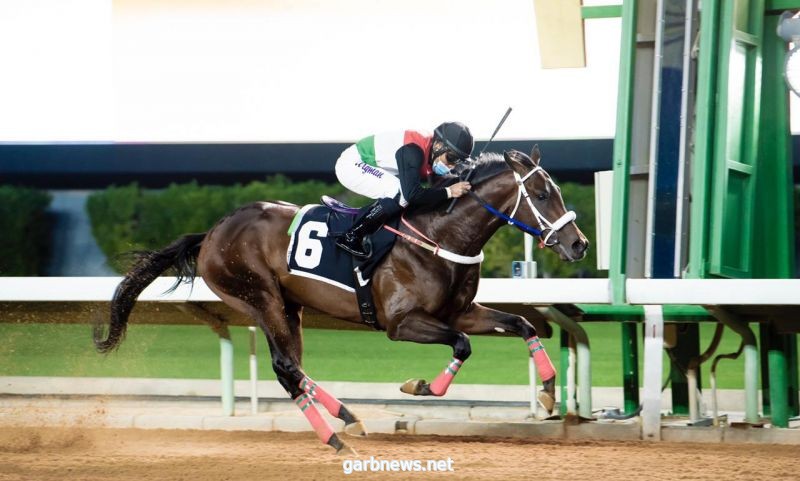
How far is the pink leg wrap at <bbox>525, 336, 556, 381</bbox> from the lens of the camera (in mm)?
4121

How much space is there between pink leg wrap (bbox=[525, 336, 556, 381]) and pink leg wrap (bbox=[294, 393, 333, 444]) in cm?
89

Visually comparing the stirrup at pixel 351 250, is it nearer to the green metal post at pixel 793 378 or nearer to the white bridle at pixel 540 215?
the white bridle at pixel 540 215

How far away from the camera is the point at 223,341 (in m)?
5.45

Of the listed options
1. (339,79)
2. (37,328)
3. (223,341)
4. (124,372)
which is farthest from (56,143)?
(223,341)

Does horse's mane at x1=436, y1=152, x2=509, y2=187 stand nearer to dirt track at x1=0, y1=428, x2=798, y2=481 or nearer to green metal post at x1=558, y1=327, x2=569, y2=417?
dirt track at x1=0, y1=428, x2=798, y2=481

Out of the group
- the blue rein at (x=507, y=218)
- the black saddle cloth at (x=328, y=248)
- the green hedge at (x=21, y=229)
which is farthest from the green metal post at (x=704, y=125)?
the green hedge at (x=21, y=229)

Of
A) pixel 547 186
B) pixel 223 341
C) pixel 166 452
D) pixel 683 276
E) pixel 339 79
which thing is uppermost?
pixel 339 79

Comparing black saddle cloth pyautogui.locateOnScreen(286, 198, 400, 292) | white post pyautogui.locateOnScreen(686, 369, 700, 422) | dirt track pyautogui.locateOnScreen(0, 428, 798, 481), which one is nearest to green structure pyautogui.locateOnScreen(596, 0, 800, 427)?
white post pyautogui.locateOnScreen(686, 369, 700, 422)

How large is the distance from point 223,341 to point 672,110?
2376 mm

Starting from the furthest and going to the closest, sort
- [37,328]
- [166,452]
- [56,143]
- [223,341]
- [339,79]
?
[56,143], [37,328], [339,79], [223,341], [166,452]

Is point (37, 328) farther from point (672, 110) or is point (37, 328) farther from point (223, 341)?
point (672, 110)

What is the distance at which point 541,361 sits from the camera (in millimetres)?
4160

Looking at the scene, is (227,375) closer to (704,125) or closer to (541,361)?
(541,361)

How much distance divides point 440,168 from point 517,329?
71cm
